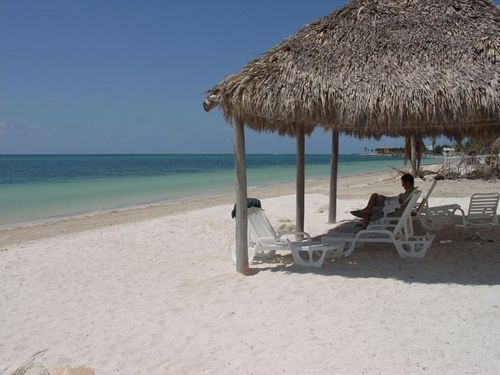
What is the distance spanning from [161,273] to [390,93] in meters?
3.09

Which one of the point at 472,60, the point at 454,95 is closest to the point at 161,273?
the point at 454,95

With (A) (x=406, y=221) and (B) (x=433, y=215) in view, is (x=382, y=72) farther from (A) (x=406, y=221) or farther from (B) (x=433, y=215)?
(B) (x=433, y=215)

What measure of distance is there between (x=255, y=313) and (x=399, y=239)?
2158 millimetres

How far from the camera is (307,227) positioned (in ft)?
23.7

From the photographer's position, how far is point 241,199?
178 inches

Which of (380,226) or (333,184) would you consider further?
(333,184)

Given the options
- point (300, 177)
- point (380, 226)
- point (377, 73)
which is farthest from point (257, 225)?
point (377, 73)

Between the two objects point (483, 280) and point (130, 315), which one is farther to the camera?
point (483, 280)

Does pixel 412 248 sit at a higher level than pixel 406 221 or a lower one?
lower

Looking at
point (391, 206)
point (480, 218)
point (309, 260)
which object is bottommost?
point (309, 260)

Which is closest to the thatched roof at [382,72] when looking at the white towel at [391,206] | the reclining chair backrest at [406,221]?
the reclining chair backrest at [406,221]

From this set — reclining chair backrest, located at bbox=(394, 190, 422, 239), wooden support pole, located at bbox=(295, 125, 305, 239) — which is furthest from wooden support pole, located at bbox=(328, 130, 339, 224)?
reclining chair backrest, located at bbox=(394, 190, 422, 239)

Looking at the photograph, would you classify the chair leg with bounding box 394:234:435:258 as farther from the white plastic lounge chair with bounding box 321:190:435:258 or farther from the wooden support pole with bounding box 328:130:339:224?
the wooden support pole with bounding box 328:130:339:224

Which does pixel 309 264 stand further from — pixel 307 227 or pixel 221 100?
pixel 307 227
